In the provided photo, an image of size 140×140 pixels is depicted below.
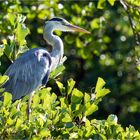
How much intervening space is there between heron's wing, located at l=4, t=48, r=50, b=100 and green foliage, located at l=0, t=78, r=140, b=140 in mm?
1528

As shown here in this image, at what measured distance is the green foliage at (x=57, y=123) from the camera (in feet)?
17.7

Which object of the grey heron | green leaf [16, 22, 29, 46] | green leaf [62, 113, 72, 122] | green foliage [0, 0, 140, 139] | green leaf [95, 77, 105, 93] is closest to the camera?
green leaf [62, 113, 72, 122]

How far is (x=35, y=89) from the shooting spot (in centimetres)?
749

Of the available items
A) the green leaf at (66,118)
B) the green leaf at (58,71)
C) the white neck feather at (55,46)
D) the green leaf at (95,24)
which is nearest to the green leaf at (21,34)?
the green leaf at (58,71)

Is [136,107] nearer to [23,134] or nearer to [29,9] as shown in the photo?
[29,9]

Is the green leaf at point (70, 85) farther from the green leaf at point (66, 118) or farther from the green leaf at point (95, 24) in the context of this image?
the green leaf at point (95, 24)

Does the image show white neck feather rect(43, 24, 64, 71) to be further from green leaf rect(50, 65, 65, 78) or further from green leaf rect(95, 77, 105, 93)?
green leaf rect(95, 77, 105, 93)

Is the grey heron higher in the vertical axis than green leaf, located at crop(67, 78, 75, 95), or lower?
lower

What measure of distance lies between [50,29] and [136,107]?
5.76 metres

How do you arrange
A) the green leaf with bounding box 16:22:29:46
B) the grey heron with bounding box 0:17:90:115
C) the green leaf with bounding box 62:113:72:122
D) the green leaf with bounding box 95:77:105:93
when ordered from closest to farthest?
the green leaf with bounding box 62:113:72:122
the green leaf with bounding box 95:77:105:93
the green leaf with bounding box 16:22:29:46
the grey heron with bounding box 0:17:90:115

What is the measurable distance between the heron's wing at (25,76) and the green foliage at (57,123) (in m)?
1.53

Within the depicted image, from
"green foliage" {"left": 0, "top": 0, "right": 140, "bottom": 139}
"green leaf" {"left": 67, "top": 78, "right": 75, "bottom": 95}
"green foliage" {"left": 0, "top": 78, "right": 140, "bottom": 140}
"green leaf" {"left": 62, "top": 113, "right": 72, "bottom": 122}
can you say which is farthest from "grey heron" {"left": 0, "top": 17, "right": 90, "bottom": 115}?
"green leaf" {"left": 62, "top": 113, "right": 72, "bottom": 122}

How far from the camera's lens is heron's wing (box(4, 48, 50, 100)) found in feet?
24.5

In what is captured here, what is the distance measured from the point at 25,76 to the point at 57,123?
2.22m
